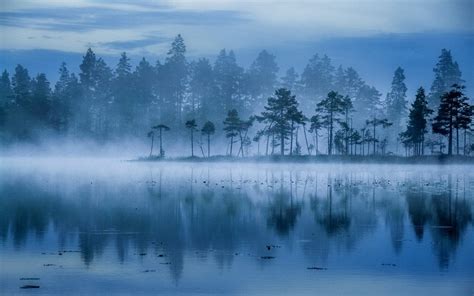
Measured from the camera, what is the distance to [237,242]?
28.2m

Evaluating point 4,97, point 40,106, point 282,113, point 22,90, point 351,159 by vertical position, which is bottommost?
point 351,159

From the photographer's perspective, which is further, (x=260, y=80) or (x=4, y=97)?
(x=260, y=80)

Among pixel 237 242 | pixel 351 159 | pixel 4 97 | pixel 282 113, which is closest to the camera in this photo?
pixel 237 242

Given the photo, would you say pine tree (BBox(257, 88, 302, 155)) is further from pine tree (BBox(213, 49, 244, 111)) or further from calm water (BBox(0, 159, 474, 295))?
calm water (BBox(0, 159, 474, 295))

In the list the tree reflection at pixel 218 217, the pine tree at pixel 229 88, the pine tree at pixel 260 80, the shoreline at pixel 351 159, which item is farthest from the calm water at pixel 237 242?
the pine tree at pixel 260 80

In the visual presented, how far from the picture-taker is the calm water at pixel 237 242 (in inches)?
827

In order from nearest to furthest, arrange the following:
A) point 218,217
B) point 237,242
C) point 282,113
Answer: point 237,242, point 218,217, point 282,113

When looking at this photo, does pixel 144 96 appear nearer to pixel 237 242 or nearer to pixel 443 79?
pixel 443 79

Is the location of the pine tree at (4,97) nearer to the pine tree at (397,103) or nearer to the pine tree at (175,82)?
the pine tree at (175,82)

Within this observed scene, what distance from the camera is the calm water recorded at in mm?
21000

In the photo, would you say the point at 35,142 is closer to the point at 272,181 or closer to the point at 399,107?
the point at 399,107

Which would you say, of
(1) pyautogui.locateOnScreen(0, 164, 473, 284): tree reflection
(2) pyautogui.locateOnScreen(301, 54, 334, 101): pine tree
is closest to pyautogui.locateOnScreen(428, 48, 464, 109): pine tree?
(2) pyautogui.locateOnScreen(301, 54, 334, 101): pine tree

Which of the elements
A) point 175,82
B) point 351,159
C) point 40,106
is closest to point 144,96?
point 175,82

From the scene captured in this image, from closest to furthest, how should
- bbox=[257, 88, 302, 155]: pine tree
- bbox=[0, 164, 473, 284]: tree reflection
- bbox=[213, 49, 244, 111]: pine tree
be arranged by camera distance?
bbox=[0, 164, 473, 284]: tree reflection, bbox=[257, 88, 302, 155]: pine tree, bbox=[213, 49, 244, 111]: pine tree
